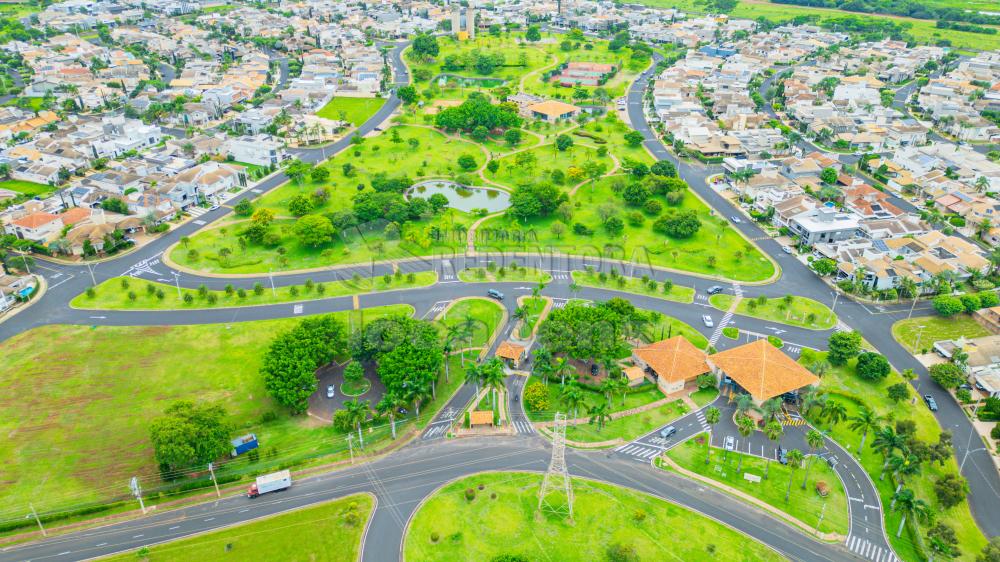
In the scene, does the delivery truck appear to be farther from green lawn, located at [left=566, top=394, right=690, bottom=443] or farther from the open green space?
the open green space

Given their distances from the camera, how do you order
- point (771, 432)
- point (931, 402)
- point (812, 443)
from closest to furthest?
point (771, 432), point (812, 443), point (931, 402)

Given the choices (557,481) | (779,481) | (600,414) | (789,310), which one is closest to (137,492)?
(557,481)

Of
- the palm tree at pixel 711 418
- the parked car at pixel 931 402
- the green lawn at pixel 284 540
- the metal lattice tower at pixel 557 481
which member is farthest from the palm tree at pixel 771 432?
the green lawn at pixel 284 540

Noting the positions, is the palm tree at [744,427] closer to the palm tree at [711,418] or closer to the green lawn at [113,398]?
the palm tree at [711,418]

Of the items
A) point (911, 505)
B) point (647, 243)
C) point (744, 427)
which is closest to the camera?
point (911, 505)

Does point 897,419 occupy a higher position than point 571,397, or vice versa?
point 571,397

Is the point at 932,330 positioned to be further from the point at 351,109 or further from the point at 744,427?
the point at 351,109
